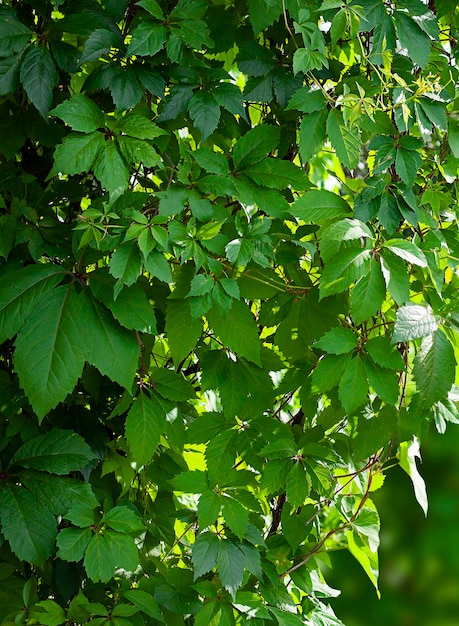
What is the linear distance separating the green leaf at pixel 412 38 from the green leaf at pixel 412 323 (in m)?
0.51

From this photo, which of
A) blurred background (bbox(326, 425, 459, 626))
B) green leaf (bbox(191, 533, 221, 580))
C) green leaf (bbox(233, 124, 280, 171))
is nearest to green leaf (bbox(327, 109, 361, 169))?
green leaf (bbox(233, 124, 280, 171))

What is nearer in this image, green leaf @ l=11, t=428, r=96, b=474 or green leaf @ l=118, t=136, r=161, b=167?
green leaf @ l=118, t=136, r=161, b=167

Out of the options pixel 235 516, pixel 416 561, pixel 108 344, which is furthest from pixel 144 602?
pixel 416 561

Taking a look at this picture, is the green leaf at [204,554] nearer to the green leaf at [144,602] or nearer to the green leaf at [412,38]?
the green leaf at [144,602]

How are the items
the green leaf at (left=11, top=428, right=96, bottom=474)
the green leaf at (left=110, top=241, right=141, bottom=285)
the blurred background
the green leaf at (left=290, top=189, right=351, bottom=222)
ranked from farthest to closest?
the green leaf at (left=11, top=428, right=96, bottom=474)
the green leaf at (left=290, top=189, right=351, bottom=222)
the green leaf at (left=110, top=241, right=141, bottom=285)
the blurred background

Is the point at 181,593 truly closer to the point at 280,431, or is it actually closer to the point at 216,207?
the point at 280,431

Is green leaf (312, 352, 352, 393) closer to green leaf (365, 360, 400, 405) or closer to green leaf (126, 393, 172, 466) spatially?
green leaf (365, 360, 400, 405)

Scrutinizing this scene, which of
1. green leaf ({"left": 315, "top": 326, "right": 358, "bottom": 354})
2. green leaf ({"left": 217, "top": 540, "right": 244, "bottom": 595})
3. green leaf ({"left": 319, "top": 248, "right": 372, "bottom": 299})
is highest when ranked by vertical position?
green leaf ({"left": 319, "top": 248, "right": 372, "bottom": 299})

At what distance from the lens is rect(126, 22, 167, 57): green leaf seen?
4.66 feet

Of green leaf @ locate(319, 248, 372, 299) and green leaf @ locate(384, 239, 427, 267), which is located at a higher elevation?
green leaf @ locate(384, 239, 427, 267)

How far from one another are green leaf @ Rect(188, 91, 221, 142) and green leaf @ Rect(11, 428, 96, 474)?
67cm

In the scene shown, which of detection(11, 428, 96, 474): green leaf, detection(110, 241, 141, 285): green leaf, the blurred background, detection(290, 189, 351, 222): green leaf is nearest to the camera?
the blurred background

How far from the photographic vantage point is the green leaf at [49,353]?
1.37 meters

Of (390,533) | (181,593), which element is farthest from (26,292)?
(390,533)
